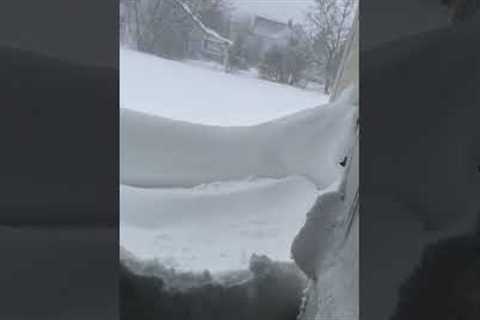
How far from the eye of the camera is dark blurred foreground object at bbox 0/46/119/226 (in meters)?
1.43

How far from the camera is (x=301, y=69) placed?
347cm

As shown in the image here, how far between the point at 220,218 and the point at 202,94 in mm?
1029

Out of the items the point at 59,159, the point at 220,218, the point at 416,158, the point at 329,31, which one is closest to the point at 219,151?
the point at 220,218

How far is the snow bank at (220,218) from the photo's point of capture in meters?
2.38

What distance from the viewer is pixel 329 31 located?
11.1ft

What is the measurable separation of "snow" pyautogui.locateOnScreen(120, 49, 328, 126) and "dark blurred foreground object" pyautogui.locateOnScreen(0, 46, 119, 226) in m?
1.39

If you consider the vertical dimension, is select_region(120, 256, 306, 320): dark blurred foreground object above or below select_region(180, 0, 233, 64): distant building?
below

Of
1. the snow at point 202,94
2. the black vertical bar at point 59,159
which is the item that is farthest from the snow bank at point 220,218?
the black vertical bar at point 59,159

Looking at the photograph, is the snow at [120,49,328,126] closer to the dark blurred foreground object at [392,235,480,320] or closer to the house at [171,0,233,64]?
the house at [171,0,233,64]

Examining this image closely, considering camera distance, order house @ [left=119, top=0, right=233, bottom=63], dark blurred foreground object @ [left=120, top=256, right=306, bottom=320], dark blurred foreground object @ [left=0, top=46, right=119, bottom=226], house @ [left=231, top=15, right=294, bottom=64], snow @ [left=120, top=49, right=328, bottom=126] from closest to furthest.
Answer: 1. dark blurred foreground object @ [left=0, top=46, right=119, bottom=226]
2. dark blurred foreground object @ [left=120, top=256, right=306, bottom=320]
3. snow @ [left=120, top=49, right=328, bottom=126]
4. house @ [left=119, top=0, right=233, bottom=63]
5. house @ [left=231, top=15, right=294, bottom=64]

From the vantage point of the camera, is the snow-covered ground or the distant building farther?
the distant building

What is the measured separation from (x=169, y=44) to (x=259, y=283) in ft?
5.51

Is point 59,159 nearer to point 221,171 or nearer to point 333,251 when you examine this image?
point 333,251

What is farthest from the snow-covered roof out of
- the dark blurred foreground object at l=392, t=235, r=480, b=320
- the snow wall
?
the dark blurred foreground object at l=392, t=235, r=480, b=320
